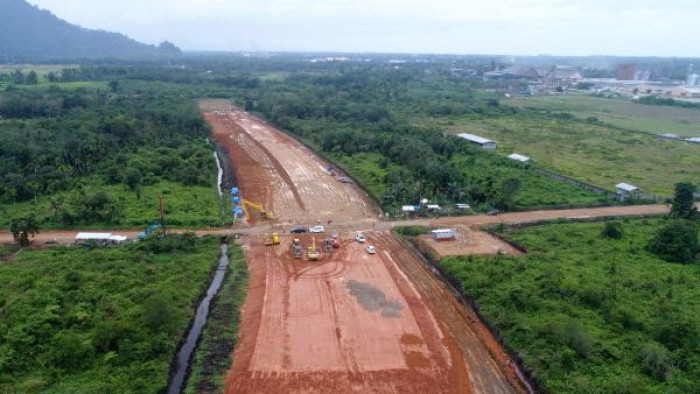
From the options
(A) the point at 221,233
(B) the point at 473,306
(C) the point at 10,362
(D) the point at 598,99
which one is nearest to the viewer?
(C) the point at 10,362

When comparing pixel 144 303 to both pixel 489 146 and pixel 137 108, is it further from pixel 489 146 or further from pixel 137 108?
pixel 137 108

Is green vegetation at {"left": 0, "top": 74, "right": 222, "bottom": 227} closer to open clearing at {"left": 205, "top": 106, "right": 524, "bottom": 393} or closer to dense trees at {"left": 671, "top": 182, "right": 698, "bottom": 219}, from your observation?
open clearing at {"left": 205, "top": 106, "right": 524, "bottom": 393}

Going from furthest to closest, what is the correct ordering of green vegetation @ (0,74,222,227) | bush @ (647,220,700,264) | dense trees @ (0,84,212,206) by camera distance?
dense trees @ (0,84,212,206)
green vegetation @ (0,74,222,227)
bush @ (647,220,700,264)

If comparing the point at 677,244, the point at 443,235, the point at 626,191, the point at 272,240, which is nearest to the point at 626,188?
the point at 626,191

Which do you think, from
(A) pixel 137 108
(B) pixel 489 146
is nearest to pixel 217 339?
(B) pixel 489 146

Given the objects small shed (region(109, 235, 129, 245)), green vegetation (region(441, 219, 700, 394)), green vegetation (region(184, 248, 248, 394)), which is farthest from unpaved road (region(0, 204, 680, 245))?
green vegetation (region(184, 248, 248, 394))

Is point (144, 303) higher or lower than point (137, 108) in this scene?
lower

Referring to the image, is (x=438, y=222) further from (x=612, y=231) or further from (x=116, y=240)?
(x=116, y=240)
